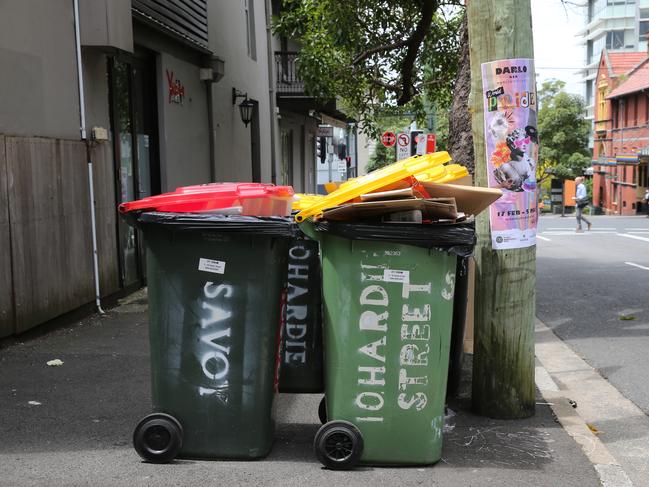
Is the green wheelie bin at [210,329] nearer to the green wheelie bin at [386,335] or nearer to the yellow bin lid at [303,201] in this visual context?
the green wheelie bin at [386,335]

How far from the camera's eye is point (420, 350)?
13.8ft

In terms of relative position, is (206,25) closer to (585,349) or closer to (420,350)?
(585,349)

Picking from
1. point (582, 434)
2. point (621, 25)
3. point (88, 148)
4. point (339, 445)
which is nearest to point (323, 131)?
point (88, 148)

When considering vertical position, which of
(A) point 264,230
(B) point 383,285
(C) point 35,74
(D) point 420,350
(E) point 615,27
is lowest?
(D) point 420,350

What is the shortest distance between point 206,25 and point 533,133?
1130 cm

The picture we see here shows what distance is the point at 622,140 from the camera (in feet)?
191

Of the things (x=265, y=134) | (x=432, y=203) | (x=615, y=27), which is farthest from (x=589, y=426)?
(x=615, y=27)

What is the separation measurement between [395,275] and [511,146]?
1495mm

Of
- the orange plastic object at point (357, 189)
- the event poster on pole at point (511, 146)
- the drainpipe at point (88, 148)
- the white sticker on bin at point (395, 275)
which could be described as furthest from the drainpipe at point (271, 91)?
the white sticker on bin at point (395, 275)

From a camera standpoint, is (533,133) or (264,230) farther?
(533,133)

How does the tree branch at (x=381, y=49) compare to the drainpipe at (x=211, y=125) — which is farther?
the tree branch at (x=381, y=49)

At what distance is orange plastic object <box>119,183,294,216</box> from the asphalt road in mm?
3476

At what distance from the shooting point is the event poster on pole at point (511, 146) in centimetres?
511

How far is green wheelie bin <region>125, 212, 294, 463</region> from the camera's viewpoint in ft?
13.8
